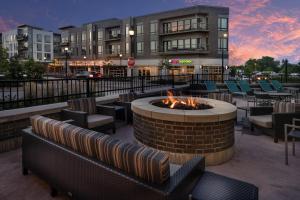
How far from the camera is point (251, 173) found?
15.8 feet

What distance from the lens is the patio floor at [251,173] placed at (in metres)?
4.01

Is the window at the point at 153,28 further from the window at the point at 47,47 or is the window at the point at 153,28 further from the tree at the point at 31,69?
the window at the point at 47,47

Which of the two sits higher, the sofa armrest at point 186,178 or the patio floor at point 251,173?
the sofa armrest at point 186,178

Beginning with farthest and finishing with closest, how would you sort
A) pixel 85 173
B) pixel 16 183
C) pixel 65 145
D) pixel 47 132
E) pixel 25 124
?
pixel 25 124, pixel 16 183, pixel 47 132, pixel 65 145, pixel 85 173

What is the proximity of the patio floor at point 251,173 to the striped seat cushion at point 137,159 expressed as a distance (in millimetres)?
1702

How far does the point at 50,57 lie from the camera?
8556cm

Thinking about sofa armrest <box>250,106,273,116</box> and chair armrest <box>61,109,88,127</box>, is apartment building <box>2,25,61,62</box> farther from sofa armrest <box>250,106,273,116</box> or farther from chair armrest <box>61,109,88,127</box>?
sofa armrest <box>250,106,273,116</box>

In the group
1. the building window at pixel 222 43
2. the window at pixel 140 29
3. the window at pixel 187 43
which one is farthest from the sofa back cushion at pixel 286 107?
the window at pixel 140 29

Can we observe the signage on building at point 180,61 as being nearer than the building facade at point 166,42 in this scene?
No

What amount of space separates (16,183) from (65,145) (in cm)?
161

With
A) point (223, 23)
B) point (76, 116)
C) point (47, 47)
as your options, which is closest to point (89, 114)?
point (76, 116)

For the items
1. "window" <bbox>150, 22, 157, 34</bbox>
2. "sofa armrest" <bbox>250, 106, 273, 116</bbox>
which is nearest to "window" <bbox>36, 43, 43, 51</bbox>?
"window" <bbox>150, 22, 157, 34</bbox>

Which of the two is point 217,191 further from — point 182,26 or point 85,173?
point 182,26

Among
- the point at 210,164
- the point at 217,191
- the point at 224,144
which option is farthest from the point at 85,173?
the point at 224,144
